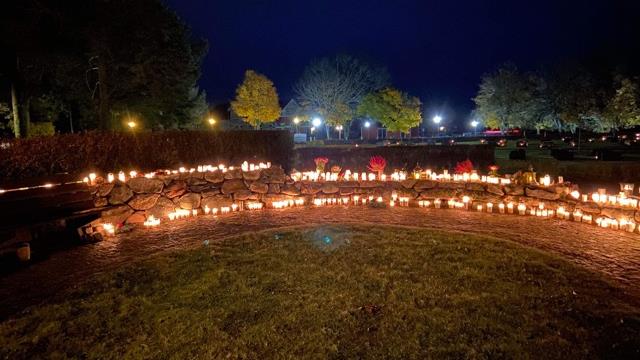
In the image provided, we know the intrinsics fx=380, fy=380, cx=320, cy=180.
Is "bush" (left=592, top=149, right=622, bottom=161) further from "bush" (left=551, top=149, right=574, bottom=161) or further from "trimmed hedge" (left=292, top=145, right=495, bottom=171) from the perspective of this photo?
"trimmed hedge" (left=292, top=145, right=495, bottom=171)

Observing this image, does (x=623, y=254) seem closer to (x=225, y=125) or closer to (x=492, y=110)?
(x=492, y=110)

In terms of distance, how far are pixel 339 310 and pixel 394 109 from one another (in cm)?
3895

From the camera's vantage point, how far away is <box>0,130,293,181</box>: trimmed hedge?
7559mm

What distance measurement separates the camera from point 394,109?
135 feet

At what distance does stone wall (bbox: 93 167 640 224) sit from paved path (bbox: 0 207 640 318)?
71 centimetres

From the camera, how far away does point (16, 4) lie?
12625 mm

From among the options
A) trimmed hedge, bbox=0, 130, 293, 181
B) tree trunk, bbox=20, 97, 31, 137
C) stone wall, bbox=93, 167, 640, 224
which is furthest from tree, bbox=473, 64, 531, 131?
tree trunk, bbox=20, 97, 31, 137

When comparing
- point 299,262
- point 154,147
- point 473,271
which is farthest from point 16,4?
point 473,271

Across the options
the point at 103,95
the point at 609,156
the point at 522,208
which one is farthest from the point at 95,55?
the point at 609,156

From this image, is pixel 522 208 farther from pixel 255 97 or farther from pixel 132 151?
pixel 255 97

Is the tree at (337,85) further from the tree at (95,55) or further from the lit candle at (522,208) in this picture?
the lit candle at (522,208)

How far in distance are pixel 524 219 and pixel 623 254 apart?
7.33 feet

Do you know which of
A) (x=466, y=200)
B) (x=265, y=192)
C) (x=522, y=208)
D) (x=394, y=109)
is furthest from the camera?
(x=394, y=109)

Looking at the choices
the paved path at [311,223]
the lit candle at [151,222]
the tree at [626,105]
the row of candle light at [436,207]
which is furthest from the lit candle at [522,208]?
the tree at [626,105]
